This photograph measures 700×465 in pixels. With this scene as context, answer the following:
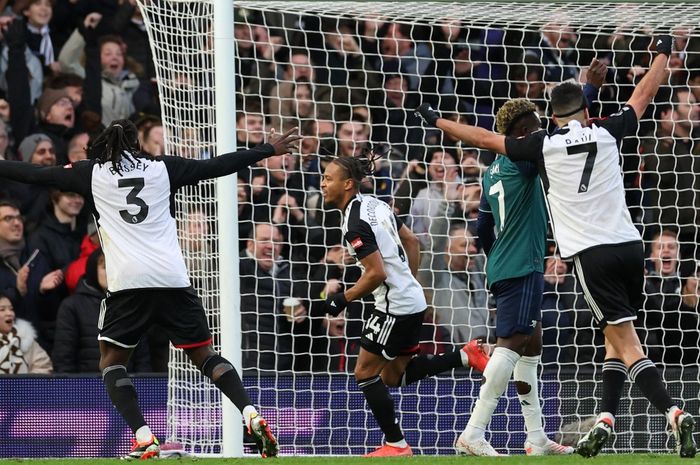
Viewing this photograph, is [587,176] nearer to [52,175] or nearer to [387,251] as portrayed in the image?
[387,251]

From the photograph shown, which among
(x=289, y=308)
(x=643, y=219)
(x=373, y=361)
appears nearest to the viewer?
(x=373, y=361)

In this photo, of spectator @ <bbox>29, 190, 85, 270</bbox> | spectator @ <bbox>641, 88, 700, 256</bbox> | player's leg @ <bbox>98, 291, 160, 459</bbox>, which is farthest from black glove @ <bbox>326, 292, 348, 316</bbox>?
spectator @ <bbox>641, 88, 700, 256</bbox>

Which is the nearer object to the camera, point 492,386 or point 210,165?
point 210,165

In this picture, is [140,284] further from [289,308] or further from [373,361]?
[289,308]

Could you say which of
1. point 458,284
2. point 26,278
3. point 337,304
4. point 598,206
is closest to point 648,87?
point 598,206

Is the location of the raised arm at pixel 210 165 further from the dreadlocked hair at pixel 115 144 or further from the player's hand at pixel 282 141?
the dreadlocked hair at pixel 115 144

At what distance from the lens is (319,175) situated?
11578mm

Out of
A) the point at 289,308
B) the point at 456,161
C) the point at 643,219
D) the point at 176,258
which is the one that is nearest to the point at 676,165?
the point at 643,219

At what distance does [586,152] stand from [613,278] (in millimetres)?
688

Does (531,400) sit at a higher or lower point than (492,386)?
lower

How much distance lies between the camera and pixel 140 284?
7.38 meters

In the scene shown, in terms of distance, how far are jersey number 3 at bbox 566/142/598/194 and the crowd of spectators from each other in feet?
11.1

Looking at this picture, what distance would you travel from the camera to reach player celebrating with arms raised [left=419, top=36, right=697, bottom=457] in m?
6.98

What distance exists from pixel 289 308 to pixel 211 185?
1.35 meters
